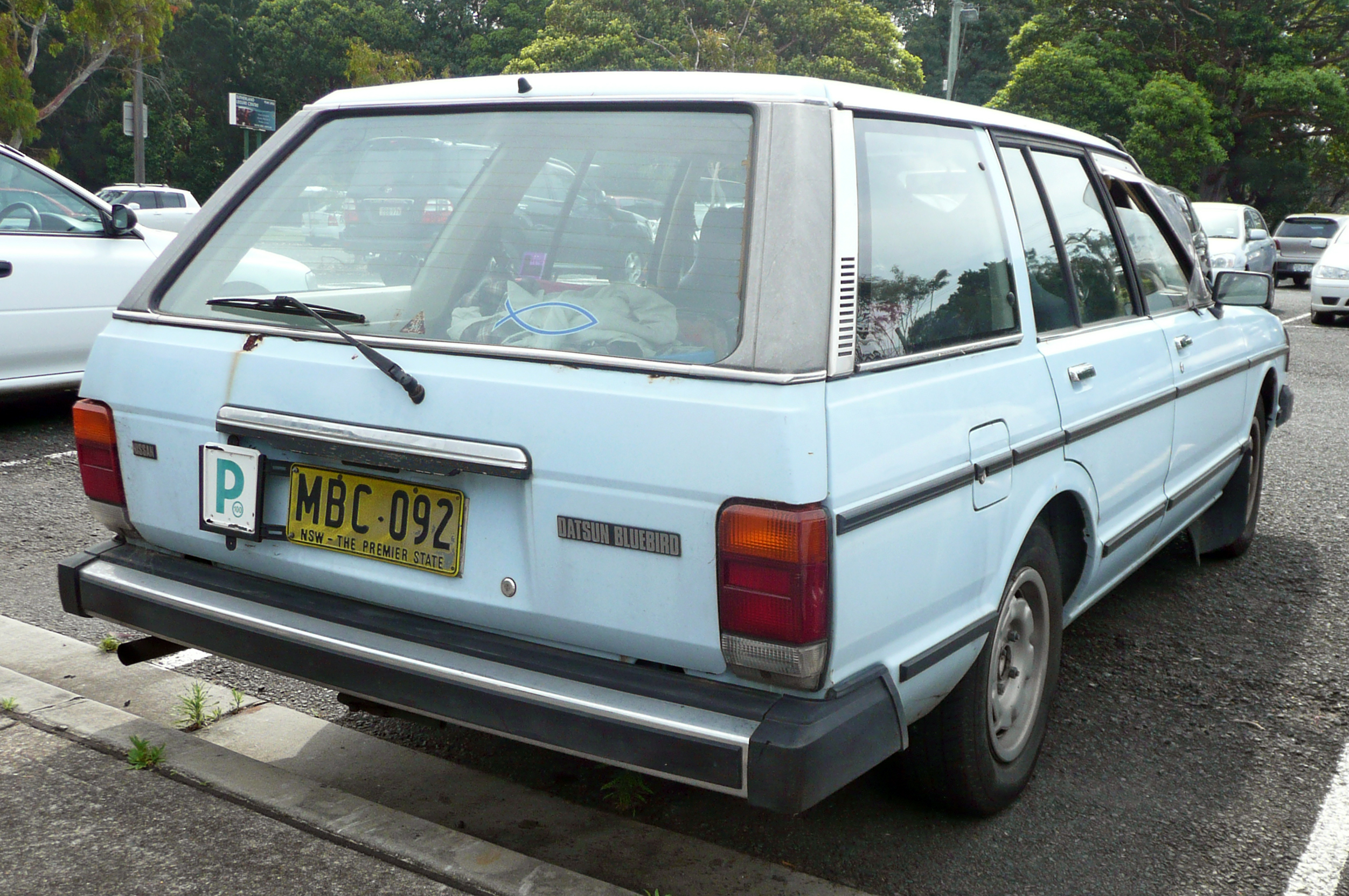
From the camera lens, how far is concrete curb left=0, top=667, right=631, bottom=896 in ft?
8.16

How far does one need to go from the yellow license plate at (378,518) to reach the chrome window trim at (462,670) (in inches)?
6.6

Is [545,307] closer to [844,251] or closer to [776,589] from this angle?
[844,251]

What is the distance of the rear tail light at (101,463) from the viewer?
2785mm

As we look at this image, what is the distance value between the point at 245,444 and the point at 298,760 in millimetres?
1000

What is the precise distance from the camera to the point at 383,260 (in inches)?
107

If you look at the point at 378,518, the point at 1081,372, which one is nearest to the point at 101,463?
the point at 378,518

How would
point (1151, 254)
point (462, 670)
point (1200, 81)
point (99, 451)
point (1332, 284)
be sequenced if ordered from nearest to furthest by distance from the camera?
1. point (462, 670)
2. point (99, 451)
3. point (1151, 254)
4. point (1332, 284)
5. point (1200, 81)

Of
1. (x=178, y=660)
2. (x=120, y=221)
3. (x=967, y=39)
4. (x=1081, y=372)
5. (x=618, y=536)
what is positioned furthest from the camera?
(x=967, y=39)

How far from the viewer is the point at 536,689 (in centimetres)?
224

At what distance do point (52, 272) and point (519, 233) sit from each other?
5278 millimetres

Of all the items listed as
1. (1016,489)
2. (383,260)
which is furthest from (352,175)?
(1016,489)

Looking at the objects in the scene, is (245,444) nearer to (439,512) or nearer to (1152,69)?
(439,512)

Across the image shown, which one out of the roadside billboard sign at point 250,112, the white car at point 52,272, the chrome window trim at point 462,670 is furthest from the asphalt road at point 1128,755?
the roadside billboard sign at point 250,112

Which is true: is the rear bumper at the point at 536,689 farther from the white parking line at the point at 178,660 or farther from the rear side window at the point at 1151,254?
the rear side window at the point at 1151,254
